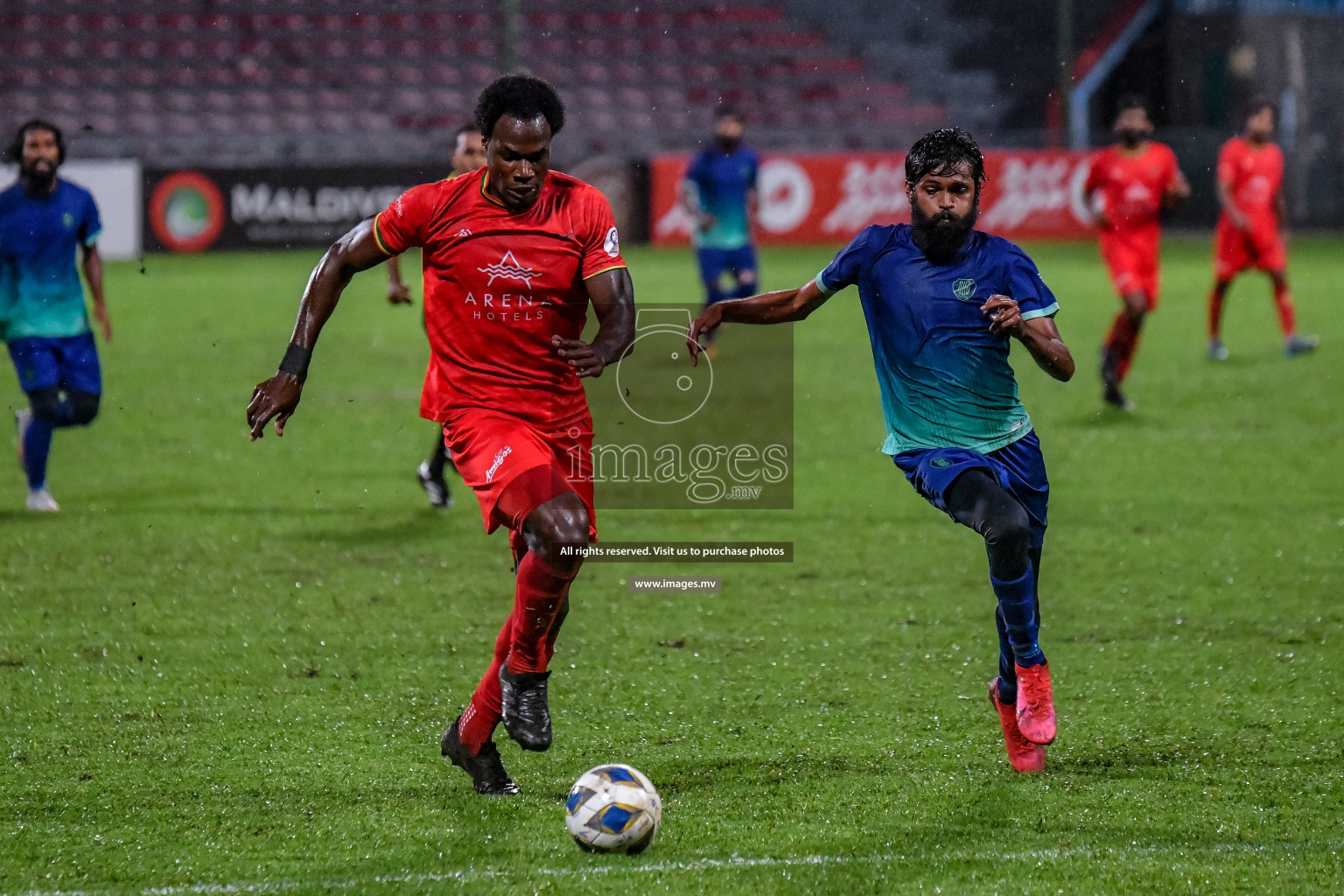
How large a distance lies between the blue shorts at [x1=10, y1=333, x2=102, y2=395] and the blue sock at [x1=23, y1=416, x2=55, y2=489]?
8.2 inches

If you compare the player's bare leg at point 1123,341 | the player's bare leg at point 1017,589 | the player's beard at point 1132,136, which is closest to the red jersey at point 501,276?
the player's bare leg at point 1017,589

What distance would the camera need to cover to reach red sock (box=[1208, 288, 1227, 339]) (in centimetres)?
1409

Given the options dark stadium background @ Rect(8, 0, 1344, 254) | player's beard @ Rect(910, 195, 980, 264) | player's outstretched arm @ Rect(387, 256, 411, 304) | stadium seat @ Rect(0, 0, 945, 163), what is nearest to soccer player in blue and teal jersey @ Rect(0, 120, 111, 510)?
player's outstretched arm @ Rect(387, 256, 411, 304)

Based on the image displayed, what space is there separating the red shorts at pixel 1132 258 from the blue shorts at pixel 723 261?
3.81 m

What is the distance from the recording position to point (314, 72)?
2616cm

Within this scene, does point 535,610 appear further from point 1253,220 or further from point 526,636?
point 1253,220

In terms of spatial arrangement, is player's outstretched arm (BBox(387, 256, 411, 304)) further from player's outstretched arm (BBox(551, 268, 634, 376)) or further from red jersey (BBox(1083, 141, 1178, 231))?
red jersey (BBox(1083, 141, 1178, 231))

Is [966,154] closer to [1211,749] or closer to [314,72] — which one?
[1211,749]

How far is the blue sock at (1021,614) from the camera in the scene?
15.0 feet

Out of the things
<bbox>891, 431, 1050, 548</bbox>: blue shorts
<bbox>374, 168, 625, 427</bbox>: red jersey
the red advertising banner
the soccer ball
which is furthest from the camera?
the red advertising banner

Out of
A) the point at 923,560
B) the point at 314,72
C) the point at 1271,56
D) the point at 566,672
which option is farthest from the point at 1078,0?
the point at 566,672

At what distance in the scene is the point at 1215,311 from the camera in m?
14.2
